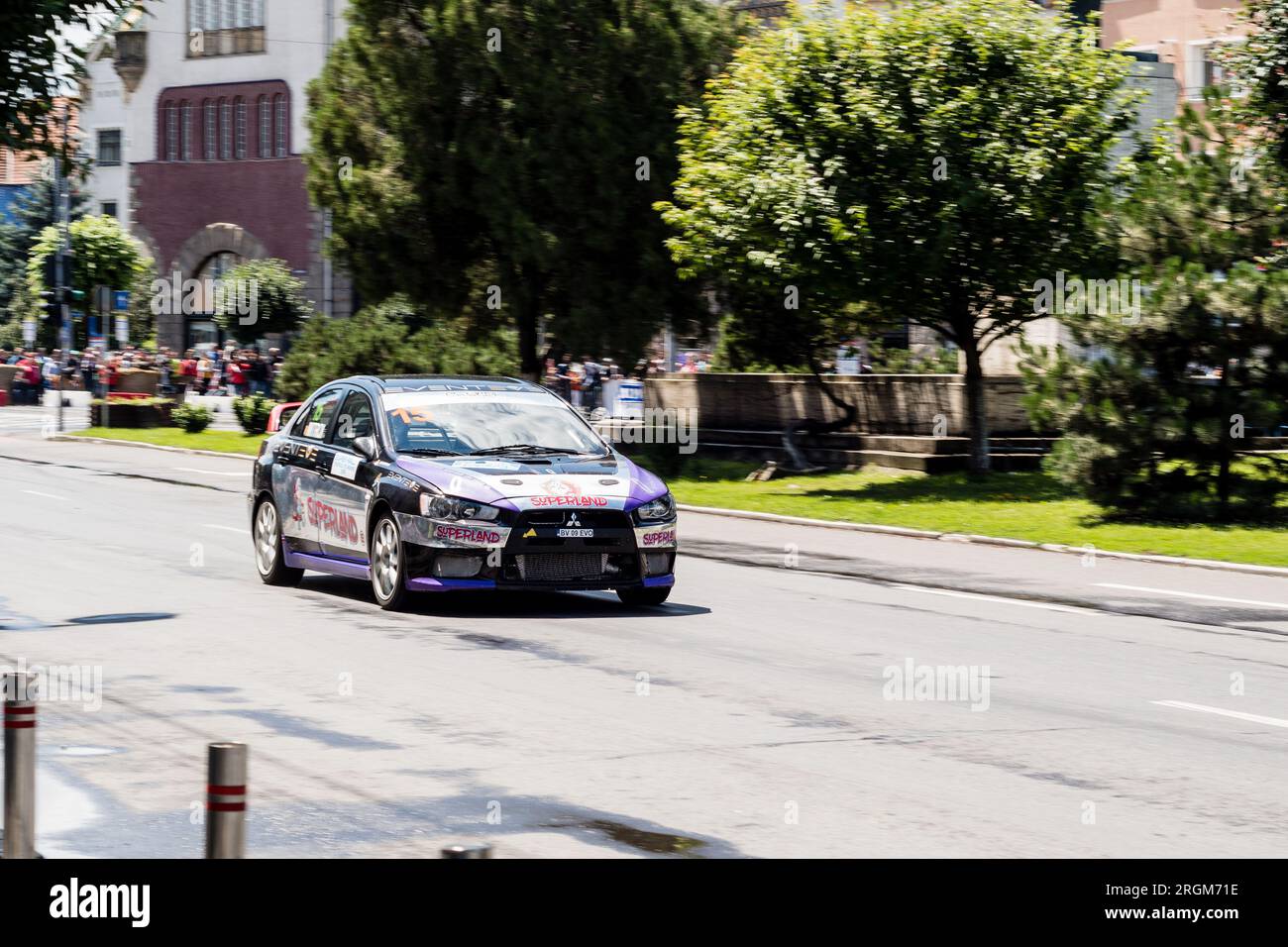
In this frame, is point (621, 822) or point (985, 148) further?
point (985, 148)

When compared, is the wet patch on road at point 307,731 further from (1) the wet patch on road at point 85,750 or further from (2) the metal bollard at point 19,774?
(2) the metal bollard at point 19,774

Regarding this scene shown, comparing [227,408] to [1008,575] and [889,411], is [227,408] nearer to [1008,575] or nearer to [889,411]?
[889,411]

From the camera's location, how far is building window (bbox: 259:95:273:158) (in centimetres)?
7512

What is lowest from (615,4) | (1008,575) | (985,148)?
(1008,575)

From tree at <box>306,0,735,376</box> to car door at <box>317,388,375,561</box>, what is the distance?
18605 millimetres

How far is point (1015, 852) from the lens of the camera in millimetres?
6523

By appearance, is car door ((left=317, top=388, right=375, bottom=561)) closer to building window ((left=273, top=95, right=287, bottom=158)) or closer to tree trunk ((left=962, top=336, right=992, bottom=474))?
tree trunk ((left=962, top=336, right=992, bottom=474))

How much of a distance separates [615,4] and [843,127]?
852cm

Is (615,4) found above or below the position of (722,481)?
above

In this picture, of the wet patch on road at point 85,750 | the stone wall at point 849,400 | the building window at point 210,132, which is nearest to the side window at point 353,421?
the wet patch on road at point 85,750

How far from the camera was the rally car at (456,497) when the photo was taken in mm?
13047

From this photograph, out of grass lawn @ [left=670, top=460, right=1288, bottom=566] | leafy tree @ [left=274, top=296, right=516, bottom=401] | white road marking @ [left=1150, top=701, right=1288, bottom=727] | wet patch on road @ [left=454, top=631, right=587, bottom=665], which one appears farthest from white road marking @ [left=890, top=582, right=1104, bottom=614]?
leafy tree @ [left=274, top=296, right=516, bottom=401]
